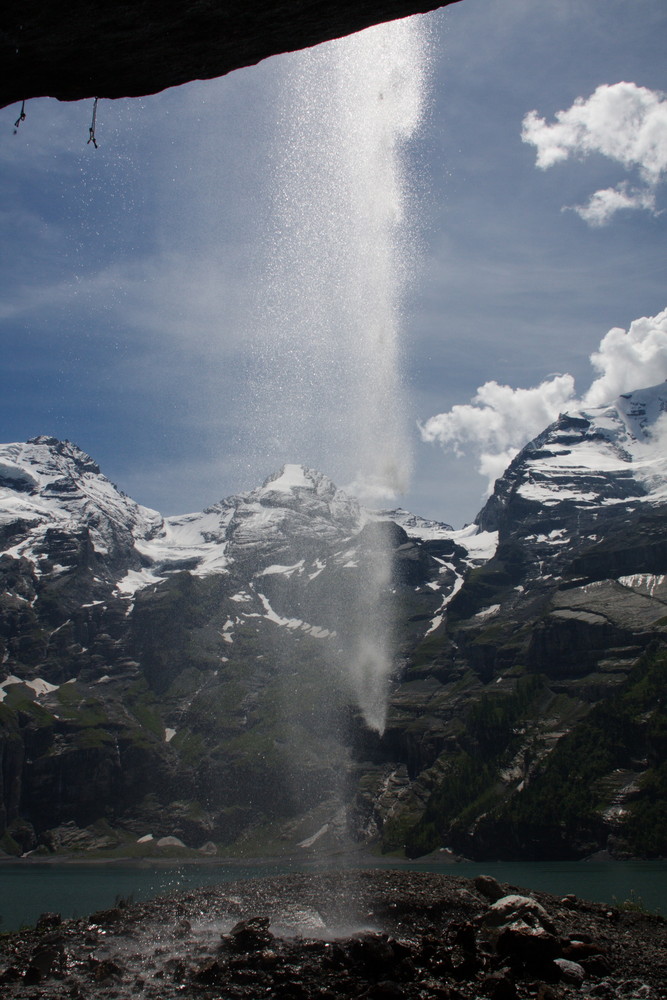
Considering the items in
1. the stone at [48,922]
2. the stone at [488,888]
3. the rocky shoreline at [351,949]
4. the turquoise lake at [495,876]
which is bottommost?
the turquoise lake at [495,876]

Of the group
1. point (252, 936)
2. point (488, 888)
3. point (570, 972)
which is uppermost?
point (252, 936)

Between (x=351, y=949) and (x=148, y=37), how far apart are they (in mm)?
31262

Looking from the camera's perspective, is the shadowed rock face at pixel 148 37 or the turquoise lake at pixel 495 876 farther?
the turquoise lake at pixel 495 876

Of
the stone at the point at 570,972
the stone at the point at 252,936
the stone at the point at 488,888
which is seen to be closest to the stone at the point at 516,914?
the stone at the point at 570,972

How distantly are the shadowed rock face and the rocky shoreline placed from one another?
2763 centimetres

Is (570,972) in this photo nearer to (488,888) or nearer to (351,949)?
(351,949)

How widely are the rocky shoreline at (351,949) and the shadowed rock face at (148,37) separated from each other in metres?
27.6

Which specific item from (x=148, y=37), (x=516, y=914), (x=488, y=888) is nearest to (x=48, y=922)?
(x=488, y=888)

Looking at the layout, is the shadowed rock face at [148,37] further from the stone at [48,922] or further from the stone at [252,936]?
the stone at [48,922]

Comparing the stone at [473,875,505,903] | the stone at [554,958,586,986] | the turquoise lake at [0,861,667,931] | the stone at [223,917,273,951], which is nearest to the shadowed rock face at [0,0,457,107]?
the stone at [554,958,586,986]

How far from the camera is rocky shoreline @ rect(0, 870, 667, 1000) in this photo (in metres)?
25.8

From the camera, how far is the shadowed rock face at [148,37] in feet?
36.4

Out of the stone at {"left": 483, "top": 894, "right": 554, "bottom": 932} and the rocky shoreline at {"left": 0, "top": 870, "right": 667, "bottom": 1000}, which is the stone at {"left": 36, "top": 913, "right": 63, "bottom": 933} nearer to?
the rocky shoreline at {"left": 0, "top": 870, "right": 667, "bottom": 1000}

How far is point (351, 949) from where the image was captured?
28219mm
